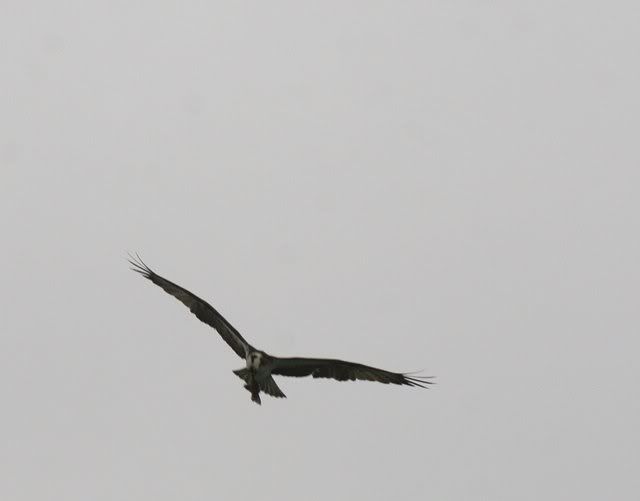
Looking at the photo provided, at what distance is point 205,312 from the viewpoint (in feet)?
80.0

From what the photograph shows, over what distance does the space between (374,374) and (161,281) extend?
203 inches

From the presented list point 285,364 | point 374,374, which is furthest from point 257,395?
point 374,374

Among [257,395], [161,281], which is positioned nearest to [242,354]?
[257,395]

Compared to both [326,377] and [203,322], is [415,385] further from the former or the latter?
[203,322]

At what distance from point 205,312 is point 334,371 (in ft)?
10.00

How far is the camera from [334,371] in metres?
24.1

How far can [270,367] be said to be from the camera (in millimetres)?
23750

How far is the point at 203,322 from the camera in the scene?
969 inches

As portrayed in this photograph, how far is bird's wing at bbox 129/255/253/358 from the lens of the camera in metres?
24.1

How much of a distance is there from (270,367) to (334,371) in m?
1.39

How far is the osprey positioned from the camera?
23.6m

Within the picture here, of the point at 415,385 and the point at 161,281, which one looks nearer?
the point at 415,385

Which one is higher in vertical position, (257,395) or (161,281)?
(161,281)

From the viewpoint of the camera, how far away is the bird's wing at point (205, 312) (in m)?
24.1
